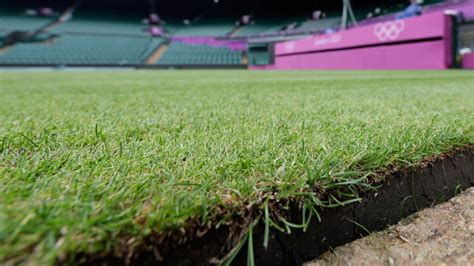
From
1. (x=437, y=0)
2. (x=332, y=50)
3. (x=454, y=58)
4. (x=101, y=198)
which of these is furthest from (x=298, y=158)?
(x=437, y=0)

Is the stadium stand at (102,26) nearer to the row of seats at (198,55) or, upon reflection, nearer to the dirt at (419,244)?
the row of seats at (198,55)

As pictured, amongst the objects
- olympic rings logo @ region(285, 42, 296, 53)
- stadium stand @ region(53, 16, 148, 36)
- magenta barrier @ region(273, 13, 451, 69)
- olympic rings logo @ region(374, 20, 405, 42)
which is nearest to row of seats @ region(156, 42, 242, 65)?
stadium stand @ region(53, 16, 148, 36)

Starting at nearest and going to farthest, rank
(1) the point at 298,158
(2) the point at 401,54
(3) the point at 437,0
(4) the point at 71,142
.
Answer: (1) the point at 298,158 < (4) the point at 71,142 < (2) the point at 401,54 < (3) the point at 437,0

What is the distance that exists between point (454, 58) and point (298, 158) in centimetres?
780

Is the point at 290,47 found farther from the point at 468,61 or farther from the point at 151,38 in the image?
the point at 151,38

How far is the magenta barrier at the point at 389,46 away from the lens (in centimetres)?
680

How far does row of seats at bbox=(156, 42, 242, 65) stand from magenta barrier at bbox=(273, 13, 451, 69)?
7.24 meters

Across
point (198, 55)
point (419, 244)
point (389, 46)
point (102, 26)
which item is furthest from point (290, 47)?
point (102, 26)

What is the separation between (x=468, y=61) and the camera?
670 centimetres

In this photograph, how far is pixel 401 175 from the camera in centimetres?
54

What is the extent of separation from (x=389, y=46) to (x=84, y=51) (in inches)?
583

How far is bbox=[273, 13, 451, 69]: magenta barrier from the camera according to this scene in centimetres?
680

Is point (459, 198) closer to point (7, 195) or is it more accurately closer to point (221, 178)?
point (221, 178)

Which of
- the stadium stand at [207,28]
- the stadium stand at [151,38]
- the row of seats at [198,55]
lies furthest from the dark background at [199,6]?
the row of seats at [198,55]
